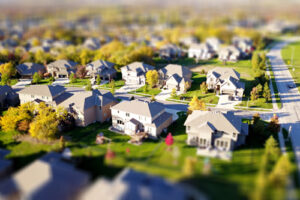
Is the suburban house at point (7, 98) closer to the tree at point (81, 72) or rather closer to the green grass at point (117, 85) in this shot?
the green grass at point (117, 85)

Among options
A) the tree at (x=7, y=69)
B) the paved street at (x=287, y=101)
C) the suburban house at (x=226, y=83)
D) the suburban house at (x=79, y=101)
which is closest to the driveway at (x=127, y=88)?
the suburban house at (x=79, y=101)

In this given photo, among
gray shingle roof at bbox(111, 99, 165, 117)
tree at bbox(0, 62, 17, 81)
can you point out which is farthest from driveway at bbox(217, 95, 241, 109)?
tree at bbox(0, 62, 17, 81)

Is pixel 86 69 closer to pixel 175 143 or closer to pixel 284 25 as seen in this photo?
pixel 175 143

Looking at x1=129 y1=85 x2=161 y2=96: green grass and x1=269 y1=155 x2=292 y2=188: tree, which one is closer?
x1=269 y1=155 x2=292 y2=188: tree

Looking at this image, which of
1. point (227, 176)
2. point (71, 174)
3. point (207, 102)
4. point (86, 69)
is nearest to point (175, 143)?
point (227, 176)

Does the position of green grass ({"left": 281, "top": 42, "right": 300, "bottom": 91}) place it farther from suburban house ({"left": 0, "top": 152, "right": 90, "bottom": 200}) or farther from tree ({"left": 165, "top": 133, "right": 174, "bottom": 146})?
suburban house ({"left": 0, "top": 152, "right": 90, "bottom": 200})

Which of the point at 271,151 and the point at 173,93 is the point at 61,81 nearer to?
the point at 173,93
